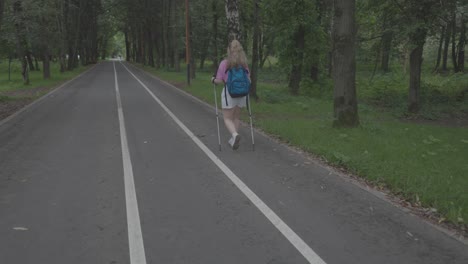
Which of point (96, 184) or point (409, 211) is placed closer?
point (409, 211)

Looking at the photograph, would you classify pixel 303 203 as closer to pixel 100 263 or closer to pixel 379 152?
pixel 100 263

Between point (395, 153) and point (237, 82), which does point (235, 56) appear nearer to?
point (237, 82)

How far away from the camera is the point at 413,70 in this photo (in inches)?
701

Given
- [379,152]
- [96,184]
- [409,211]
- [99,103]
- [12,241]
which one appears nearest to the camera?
[12,241]

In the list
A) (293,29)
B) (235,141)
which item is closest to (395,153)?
(235,141)

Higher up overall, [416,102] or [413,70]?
[413,70]

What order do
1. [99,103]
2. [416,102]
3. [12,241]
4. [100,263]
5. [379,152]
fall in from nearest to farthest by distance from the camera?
[100,263], [12,241], [379,152], [99,103], [416,102]

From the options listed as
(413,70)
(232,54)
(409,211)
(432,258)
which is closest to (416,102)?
(413,70)

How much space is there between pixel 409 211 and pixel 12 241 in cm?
470

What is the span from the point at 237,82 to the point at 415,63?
39.7ft

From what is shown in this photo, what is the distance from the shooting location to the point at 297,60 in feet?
73.6

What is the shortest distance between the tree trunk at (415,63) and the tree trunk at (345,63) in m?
7.54

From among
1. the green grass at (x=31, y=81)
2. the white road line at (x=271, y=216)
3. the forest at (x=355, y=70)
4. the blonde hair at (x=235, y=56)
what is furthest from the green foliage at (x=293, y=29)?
the white road line at (x=271, y=216)

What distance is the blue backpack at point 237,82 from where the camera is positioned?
8328 mm
